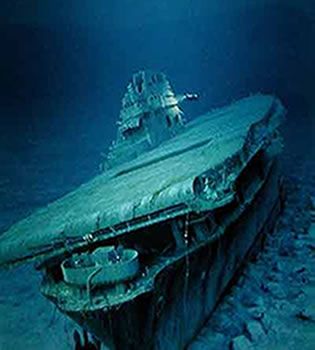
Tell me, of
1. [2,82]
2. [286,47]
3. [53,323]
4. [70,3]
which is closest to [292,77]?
[286,47]

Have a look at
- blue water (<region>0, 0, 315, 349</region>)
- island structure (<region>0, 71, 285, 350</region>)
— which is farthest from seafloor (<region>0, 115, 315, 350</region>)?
blue water (<region>0, 0, 315, 349</region>)

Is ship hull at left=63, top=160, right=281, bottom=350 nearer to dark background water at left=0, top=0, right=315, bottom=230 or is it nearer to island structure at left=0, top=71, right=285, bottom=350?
island structure at left=0, top=71, right=285, bottom=350

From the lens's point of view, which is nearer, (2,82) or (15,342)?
(15,342)

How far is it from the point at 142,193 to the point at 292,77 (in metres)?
54.4

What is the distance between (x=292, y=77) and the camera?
52469mm

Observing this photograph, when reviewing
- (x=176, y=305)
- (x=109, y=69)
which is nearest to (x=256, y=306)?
(x=176, y=305)

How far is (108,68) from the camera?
8025 cm

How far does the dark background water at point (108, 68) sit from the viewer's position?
725 inches

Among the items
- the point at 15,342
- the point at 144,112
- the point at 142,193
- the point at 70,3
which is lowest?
the point at 15,342

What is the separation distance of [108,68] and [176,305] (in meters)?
81.3

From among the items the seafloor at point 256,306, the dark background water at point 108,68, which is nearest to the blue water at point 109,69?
the dark background water at point 108,68

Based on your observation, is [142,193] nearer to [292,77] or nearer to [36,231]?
[36,231]

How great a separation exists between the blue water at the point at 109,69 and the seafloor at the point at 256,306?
435 cm

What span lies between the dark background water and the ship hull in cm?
582
